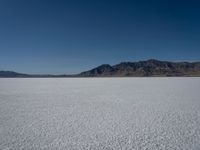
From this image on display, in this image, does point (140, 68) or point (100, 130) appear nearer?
point (100, 130)

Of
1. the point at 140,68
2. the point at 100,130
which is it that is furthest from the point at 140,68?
the point at 100,130

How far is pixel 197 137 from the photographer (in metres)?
4.49

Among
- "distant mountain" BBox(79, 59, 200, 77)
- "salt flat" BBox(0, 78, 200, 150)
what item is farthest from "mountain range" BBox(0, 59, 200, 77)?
"salt flat" BBox(0, 78, 200, 150)

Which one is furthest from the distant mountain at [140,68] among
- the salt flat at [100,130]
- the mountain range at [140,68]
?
the salt flat at [100,130]

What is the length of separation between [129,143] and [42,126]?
2363 millimetres

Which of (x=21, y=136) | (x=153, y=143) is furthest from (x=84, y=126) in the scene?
(x=153, y=143)

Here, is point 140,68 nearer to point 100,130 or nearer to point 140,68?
point 140,68

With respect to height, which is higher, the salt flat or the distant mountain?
the distant mountain

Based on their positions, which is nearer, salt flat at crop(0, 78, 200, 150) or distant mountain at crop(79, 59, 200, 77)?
salt flat at crop(0, 78, 200, 150)

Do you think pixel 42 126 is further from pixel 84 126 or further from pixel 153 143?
pixel 153 143

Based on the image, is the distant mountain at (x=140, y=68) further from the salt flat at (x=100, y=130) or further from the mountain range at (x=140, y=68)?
the salt flat at (x=100, y=130)

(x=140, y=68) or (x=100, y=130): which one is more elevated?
(x=140, y=68)

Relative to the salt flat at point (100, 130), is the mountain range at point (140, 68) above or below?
above

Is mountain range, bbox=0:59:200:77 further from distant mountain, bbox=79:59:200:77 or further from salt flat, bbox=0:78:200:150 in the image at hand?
salt flat, bbox=0:78:200:150
